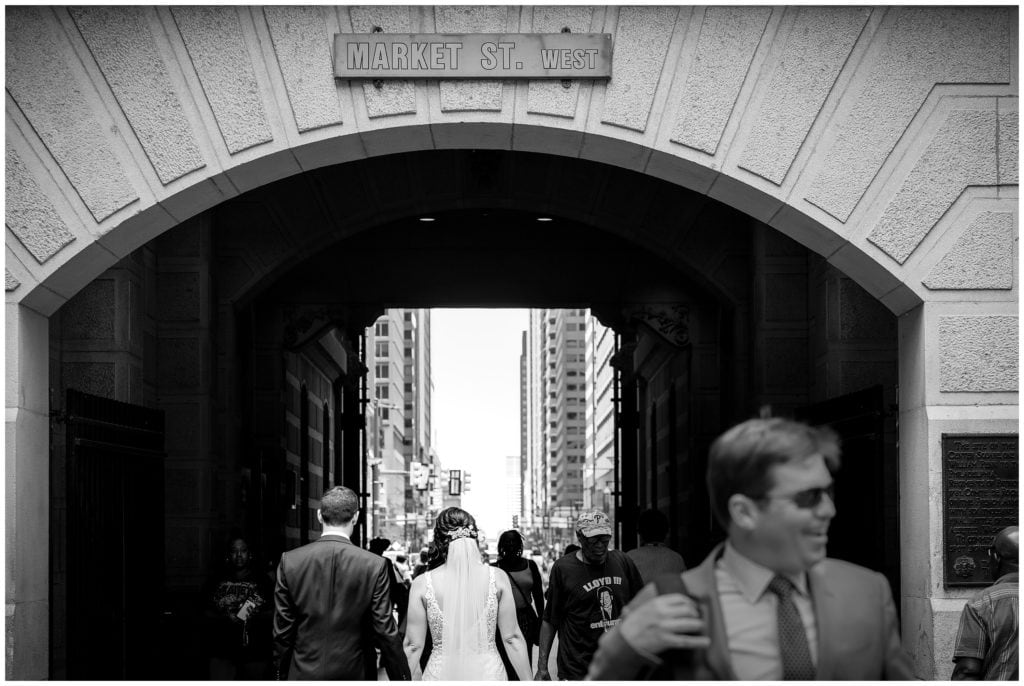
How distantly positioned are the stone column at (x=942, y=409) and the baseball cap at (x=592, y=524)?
6.57 ft

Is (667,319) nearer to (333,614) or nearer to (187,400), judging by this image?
(187,400)

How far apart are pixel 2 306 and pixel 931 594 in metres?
6.07

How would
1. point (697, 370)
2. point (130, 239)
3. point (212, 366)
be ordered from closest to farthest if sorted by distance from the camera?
point (130, 239)
point (212, 366)
point (697, 370)

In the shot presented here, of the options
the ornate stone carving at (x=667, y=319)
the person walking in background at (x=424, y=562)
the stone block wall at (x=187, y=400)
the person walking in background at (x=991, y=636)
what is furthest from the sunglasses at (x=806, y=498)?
the ornate stone carving at (x=667, y=319)

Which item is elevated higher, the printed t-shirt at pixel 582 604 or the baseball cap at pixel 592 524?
the baseball cap at pixel 592 524

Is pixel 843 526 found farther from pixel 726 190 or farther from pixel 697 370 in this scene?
pixel 697 370

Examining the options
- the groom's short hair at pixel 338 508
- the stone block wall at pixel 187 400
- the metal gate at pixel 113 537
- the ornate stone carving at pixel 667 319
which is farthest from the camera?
the ornate stone carving at pixel 667 319

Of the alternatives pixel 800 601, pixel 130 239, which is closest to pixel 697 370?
pixel 130 239

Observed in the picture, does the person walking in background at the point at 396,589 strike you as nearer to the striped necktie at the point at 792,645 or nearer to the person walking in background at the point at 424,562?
the person walking in background at the point at 424,562

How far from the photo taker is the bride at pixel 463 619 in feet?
24.0

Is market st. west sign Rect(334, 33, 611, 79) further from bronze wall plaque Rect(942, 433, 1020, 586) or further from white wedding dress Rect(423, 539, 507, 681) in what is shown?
bronze wall plaque Rect(942, 433, 1020, 586)

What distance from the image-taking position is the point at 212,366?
49.8 ft

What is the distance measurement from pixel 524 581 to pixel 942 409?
3949 millimetres

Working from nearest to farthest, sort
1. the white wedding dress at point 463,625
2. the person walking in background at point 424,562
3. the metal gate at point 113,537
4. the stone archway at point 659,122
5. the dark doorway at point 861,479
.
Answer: the white wedding dress at point 463,625
the stone archway at point 659,122
the metal gate at point 113,537
the dark doorway at point 861,479
the person walking in background at point 424,562
